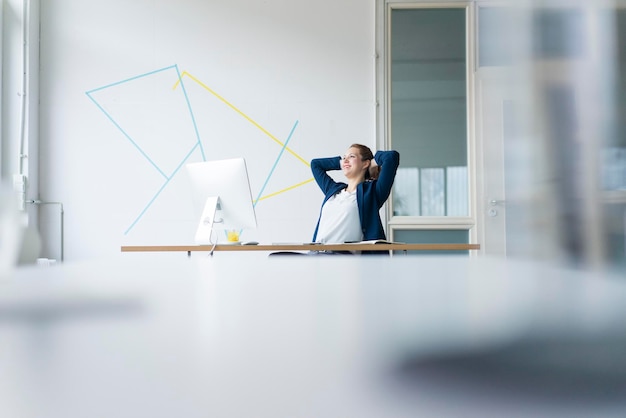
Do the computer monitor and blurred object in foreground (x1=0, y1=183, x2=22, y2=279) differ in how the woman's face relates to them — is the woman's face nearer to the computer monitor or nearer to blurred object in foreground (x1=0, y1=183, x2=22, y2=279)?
the computer monitor

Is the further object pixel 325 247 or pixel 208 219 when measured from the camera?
pixel 208 219

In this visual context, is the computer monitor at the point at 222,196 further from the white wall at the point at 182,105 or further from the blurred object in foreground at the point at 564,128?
the blurred object in foreground at the point at 564,128

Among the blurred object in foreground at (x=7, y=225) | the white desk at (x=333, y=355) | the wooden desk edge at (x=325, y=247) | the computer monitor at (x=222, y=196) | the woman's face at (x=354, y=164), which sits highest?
the woman's face at (x=354, y=164)

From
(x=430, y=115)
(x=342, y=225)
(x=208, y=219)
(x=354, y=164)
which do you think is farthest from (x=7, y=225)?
(x=430, y=115)

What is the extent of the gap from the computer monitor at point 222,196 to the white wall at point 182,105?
5.72 ft

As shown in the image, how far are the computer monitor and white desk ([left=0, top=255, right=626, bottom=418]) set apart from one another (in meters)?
2.52

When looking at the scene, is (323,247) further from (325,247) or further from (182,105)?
(182,105)

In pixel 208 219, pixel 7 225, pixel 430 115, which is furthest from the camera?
pixel 430 115

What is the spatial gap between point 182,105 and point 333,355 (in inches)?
188

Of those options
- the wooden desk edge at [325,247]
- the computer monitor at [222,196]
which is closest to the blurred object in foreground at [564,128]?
the wooden desk edge at [325,247]

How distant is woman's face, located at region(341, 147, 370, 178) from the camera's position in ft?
12.0

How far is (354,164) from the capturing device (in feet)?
12.0

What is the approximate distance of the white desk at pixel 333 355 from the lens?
13 centimetres

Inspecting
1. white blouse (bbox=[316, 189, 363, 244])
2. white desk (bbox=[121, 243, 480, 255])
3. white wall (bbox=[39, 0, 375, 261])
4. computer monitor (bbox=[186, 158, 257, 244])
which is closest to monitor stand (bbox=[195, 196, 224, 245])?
computer monitor (bbox=[186, 158, 257, 244])
